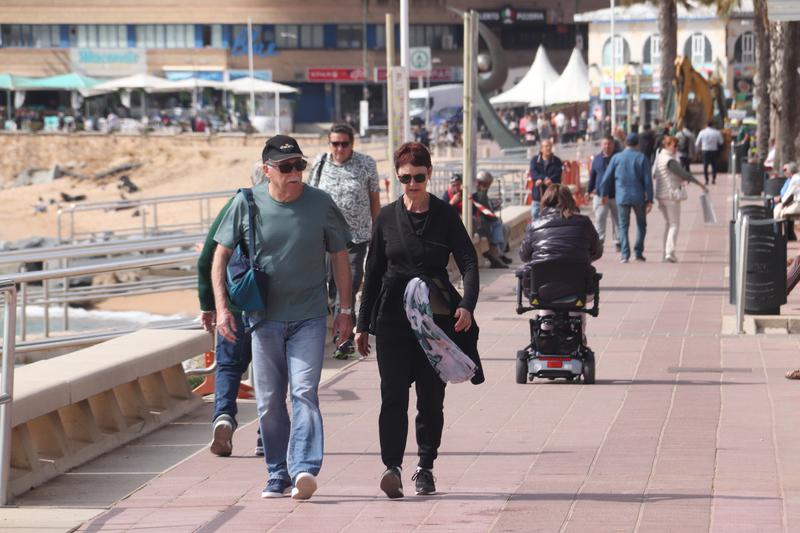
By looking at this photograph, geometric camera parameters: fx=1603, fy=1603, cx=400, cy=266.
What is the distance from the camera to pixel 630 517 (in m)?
6.76

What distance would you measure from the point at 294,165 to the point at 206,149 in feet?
233

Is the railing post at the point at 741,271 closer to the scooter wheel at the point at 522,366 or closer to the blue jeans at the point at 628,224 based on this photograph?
the scooter wheel at the point at 522,366

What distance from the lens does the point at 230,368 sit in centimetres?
843

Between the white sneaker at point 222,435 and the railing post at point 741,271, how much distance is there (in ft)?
20.8

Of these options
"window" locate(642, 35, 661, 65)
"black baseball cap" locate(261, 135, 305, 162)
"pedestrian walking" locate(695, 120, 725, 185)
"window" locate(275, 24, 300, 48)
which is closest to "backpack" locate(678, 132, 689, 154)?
"pedestrian walking" locate(695, 120, 725, 185)

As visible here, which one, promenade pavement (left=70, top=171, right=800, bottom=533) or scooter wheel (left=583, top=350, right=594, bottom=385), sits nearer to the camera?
promenade pavement (left=70, top=171, right=800, bottom=533)

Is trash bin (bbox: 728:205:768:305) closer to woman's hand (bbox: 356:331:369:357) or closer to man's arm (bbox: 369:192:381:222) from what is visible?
man's arm (bbox: 369:192:381:222)

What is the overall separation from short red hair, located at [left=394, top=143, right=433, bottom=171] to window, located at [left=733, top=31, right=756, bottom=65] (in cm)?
7590

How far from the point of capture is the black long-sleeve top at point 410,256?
7.26 metres

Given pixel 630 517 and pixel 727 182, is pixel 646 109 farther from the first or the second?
pixel 630 517

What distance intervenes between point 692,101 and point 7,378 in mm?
41964

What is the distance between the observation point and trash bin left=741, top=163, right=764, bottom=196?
1316 inches

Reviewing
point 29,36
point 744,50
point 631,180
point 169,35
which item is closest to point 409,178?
point 631,180

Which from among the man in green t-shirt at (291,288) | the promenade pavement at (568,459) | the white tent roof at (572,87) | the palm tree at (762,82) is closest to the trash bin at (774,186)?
the palm tree at (762,82)
